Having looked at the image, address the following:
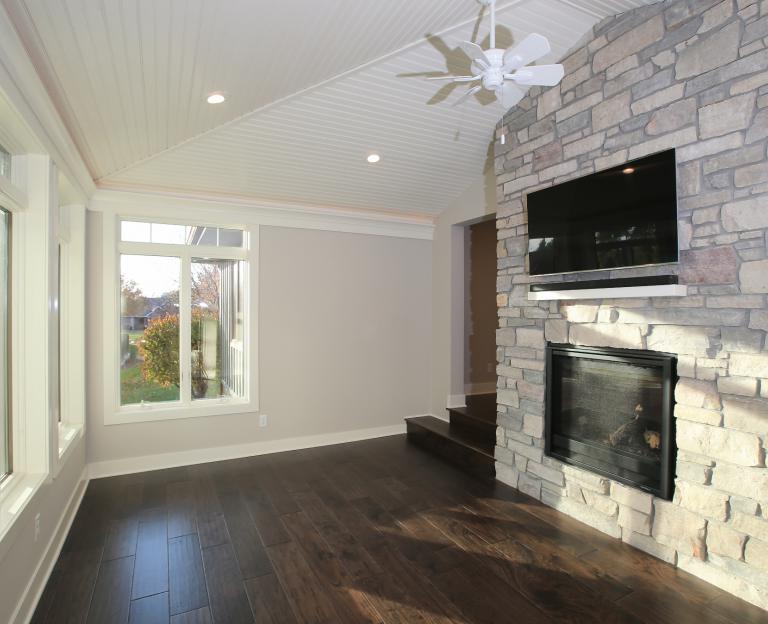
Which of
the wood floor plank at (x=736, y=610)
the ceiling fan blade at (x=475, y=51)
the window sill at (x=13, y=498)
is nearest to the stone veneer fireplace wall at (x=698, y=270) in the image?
the wood floor plank at (x=736, y=610)

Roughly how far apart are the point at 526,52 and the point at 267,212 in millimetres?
3350

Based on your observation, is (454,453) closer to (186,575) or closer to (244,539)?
(244,539)

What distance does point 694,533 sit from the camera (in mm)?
2600

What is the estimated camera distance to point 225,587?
252 cm

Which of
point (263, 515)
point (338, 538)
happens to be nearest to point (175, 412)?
point (263, 515)

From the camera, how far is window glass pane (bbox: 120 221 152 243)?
4.38m

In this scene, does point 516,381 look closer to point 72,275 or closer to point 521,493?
point 521,493

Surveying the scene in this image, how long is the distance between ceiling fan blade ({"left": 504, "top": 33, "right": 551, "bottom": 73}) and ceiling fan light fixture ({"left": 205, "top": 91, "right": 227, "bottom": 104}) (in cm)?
185

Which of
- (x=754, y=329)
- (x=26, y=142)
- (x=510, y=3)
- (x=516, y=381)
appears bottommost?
(x=516, y=381)

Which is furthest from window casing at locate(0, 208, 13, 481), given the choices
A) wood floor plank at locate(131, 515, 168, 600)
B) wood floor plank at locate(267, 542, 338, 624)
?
wood floor plank at locate(267, 542, 338, 624)

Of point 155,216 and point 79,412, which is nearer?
point 79,412

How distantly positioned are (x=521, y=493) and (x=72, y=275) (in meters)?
4.17

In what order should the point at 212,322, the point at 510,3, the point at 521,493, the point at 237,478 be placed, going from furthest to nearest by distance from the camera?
the point at 212,322 < the point at 237,478 < the point at 521,493 < the point at 510,3

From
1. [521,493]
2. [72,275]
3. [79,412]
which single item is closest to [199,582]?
[79,412]
